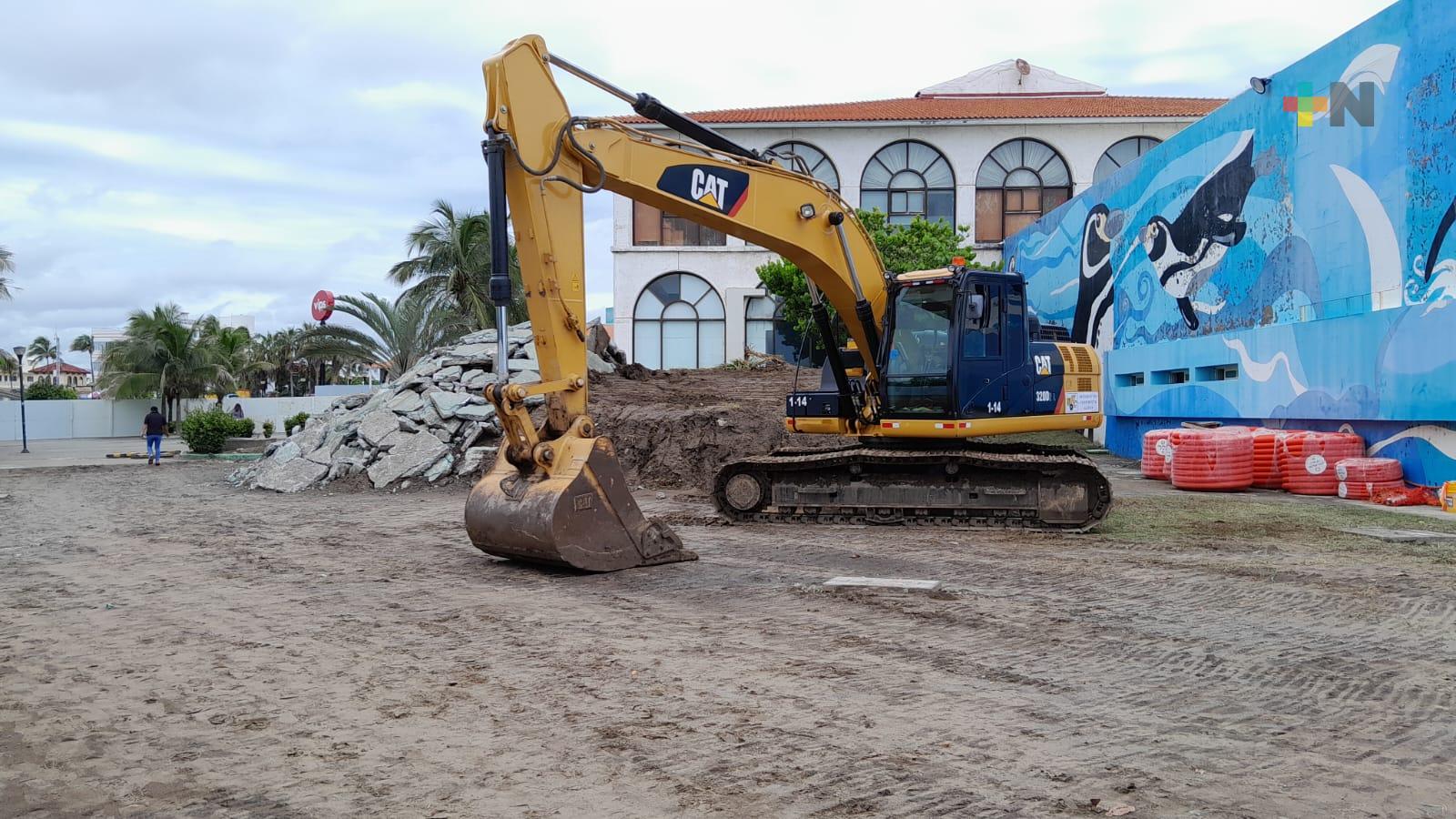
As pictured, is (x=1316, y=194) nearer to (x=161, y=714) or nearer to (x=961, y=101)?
(x=161, y=714)

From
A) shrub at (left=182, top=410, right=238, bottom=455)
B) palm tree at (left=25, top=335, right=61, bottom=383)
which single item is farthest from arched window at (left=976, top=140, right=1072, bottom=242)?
palm tree at (left=25, top=335, right=61, bottom=383)

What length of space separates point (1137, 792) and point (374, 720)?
3.24m

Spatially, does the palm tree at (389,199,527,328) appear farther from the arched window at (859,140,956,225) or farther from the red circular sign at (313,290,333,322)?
the arched window at (859,140,956,225)

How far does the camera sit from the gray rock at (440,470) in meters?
17.9

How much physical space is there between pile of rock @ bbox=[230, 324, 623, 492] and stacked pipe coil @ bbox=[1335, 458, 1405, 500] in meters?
12.8

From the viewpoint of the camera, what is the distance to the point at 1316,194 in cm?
1644

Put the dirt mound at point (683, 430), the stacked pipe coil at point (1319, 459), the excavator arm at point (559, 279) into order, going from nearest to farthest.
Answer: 1. the excavator arm at point (559, 279)
2. the stacked pipe coil at point (1319, 459)
3. the dirt mound at point (683, 430)

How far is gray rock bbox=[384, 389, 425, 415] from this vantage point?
1980cm

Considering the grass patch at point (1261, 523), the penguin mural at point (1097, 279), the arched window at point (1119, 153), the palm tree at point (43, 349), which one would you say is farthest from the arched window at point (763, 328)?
the palm tree at point (43, 349)

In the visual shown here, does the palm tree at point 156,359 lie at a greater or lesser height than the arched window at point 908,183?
lesser

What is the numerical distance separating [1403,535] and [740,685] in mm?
8929

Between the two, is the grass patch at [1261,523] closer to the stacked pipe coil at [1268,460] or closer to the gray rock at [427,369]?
the stacked pipe coil at [1268,460]

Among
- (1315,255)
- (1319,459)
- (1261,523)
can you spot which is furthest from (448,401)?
(1315,255)

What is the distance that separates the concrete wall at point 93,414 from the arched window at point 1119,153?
33896 mm
